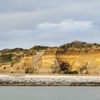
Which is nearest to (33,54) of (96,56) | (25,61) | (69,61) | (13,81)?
(25,61)

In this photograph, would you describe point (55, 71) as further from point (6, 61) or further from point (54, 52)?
point (6, 61)

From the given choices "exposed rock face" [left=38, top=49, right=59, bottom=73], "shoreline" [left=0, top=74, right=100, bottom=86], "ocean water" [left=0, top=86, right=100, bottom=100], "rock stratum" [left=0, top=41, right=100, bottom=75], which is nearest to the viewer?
"ocean water" [left=0, top=86, right=100, bottom=100]

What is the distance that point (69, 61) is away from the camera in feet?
214

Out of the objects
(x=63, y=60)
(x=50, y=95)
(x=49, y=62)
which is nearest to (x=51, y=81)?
(x=50, y=95)

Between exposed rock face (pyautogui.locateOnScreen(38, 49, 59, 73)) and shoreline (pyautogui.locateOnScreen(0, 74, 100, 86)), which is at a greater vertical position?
exposed rock face (pyautogui.locateOnScreen(38, 49, 59, 73))

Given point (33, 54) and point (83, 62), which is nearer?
point (83, 62)

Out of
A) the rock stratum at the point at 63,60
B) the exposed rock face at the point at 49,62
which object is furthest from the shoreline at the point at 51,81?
A: the exposed rock face at the point at 49,62

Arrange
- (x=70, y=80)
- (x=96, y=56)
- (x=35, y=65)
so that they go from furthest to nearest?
(x=35, y=65) → (x=96, y=56) → (x=70, y=80)

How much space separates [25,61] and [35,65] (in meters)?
2.17

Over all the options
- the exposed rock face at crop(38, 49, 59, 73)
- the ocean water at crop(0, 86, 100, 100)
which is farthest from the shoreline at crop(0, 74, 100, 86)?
the exposed rock face at crop(38, 49, 59, 73)

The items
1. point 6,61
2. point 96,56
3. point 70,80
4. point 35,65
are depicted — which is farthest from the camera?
point 6,61

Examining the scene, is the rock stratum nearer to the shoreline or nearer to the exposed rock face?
the exposed rock face

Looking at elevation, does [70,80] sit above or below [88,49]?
below

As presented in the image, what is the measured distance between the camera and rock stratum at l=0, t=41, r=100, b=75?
203 feet
